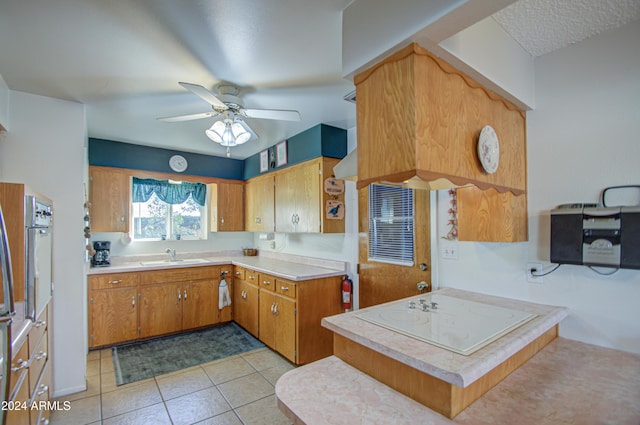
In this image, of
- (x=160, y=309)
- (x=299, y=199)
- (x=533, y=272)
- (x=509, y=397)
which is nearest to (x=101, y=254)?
(x=160, y=309)

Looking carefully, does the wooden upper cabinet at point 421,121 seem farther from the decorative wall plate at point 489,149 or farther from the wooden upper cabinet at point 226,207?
the wooden upper cabinet at point 226,207

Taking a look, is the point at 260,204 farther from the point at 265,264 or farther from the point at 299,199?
the point at 299,199

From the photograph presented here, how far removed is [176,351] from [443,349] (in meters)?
3.21

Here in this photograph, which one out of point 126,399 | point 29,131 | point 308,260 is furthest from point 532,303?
point 29,131

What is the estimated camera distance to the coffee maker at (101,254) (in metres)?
3.72

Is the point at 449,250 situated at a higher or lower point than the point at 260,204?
lower

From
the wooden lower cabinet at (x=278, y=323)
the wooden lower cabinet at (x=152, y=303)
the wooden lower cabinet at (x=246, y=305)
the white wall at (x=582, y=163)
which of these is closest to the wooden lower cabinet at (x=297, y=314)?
the wooden lower cabinet at (x=278, y=323)

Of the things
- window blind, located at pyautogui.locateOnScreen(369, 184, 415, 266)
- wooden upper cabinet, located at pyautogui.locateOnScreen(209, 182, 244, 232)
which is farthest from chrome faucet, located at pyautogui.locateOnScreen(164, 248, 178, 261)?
window blind, located at pyautogui.locateOnScreen(369, 184, 415, 266)

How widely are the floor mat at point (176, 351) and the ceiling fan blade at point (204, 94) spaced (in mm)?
2544

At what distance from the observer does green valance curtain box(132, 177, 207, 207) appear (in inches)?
168

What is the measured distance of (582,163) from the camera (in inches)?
66.2

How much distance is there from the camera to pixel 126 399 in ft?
8.09

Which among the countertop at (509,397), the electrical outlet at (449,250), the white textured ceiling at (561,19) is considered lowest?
the countertop at (509,397)

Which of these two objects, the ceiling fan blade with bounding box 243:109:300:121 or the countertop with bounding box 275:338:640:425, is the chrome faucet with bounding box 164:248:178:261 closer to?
the ceiling fan blade with bounding box 243:109:300:121
